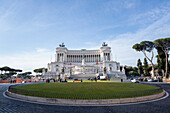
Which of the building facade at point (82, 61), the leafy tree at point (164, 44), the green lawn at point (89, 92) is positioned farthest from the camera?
the building facade at point (82, 61)

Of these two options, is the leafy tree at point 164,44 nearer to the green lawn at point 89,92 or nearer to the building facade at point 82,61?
the building facade at point 82,61

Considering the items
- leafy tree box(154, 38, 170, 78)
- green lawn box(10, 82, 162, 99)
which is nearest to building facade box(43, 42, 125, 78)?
leafy tree box(154, 38, 170, 78)

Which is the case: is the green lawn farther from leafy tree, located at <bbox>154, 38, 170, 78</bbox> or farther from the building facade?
the building facade

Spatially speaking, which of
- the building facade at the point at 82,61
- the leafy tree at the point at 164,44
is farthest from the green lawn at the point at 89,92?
the building facade at the point at 82,61

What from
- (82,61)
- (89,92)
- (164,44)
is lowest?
(89,92)

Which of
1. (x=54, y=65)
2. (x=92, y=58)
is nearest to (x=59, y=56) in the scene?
(x=54, y=65)

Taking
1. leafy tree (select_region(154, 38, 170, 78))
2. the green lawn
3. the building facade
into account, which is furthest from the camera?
the building facade

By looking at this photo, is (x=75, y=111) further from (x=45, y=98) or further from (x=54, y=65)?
(x=54, y=65)

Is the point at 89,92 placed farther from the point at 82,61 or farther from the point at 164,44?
the point at 82,61

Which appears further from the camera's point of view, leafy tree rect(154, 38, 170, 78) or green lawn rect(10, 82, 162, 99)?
leafy tree rect(154, 38, 170, 78)

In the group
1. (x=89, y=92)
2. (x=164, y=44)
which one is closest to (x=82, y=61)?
(x=164, y=44)

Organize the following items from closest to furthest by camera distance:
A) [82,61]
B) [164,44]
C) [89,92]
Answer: [89,92] < [164,44] < [82,61]

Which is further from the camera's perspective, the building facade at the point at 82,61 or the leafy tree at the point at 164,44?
the building facade at the point at 82,61

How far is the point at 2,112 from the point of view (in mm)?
7617
